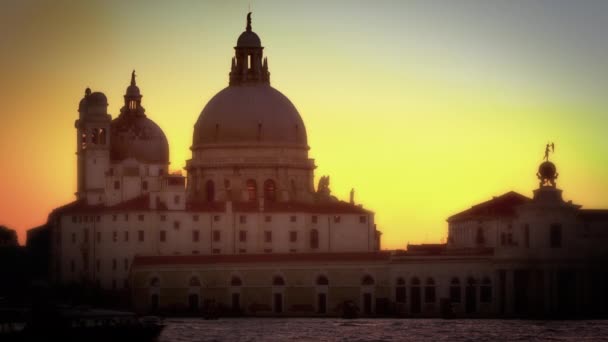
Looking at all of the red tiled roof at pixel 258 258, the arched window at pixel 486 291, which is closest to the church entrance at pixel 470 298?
the arched window at pixel 486 291

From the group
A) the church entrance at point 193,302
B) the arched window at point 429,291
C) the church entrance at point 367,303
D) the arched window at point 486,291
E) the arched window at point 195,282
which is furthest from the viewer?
the arched window at point 195,282

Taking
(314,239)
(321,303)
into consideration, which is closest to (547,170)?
(321,303)

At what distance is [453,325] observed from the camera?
167750 millimetres

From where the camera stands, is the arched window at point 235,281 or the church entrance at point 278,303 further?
the arched window at point 235,281

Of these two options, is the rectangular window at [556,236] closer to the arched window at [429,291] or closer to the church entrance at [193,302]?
the arched window at [429,291]

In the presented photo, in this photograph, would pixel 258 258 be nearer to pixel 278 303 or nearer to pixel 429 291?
pixel 278 303

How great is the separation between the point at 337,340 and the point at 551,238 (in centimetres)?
3567

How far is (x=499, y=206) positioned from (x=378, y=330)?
1434 inches

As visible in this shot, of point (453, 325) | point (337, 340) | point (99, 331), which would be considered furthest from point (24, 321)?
point (453, 325)

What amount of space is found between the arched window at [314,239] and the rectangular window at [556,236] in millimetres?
22171

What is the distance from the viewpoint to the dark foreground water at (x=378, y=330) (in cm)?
15300

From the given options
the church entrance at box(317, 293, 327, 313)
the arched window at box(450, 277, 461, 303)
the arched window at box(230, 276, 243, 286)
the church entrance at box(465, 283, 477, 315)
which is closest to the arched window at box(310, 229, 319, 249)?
the church entrance at box(317, 293, 327, 313)

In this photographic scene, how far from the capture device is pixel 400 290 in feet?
600

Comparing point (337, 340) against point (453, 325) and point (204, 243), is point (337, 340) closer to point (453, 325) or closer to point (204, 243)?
point (453, 325)
